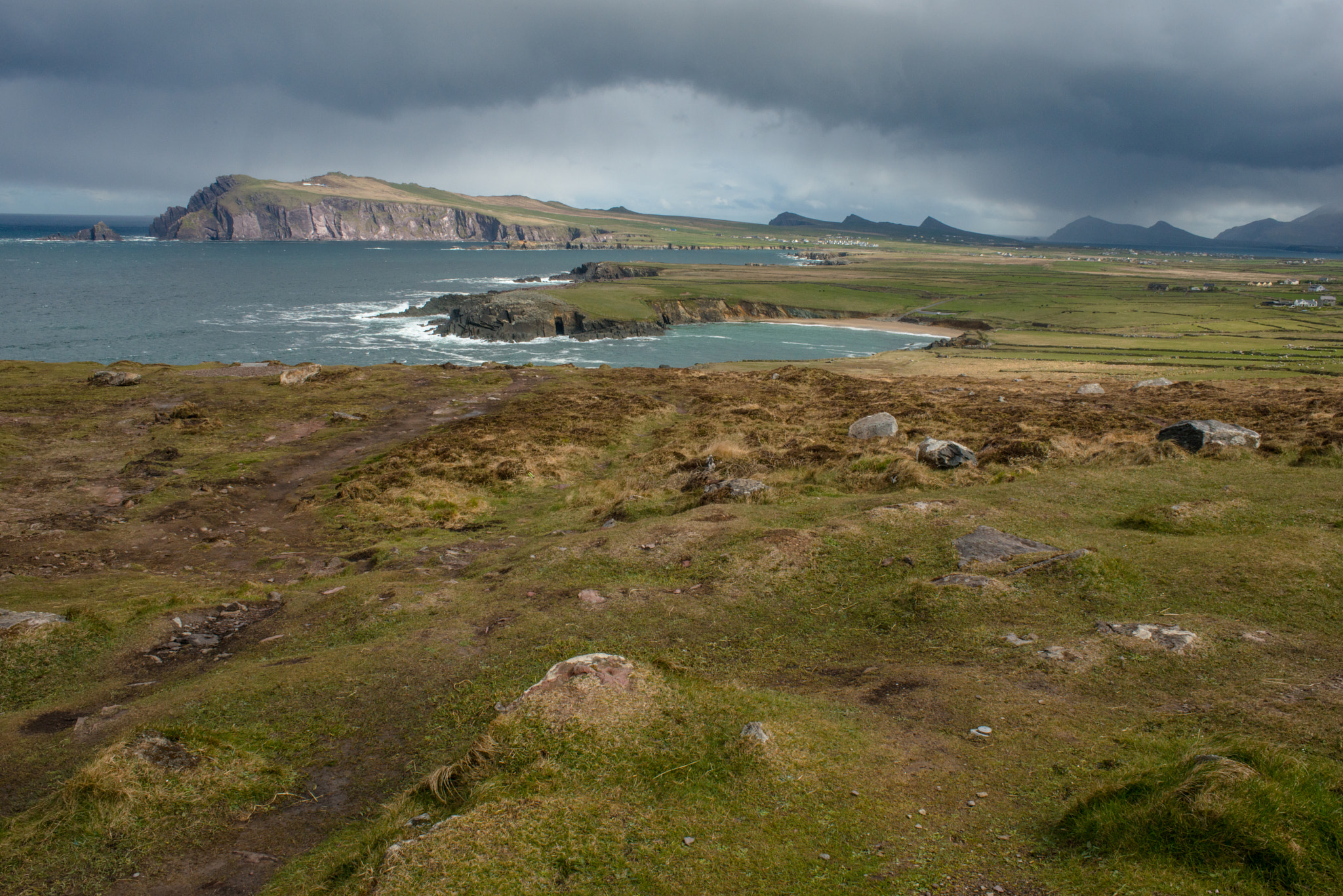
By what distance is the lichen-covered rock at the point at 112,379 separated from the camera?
48.3 m

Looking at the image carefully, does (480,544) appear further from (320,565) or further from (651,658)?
(651,658)

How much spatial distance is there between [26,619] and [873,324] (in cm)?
12933

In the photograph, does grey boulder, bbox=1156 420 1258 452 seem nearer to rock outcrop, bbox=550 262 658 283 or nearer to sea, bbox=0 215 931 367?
sea, bbox=0 215 931 367

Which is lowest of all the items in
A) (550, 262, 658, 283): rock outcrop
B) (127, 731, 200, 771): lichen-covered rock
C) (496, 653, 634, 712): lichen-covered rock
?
(127, 731, 200, 771): lichen-covered rock

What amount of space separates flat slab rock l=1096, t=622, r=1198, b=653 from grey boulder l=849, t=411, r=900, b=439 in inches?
786

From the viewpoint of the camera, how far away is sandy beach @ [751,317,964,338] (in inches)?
4734

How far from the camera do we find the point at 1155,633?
11.7m

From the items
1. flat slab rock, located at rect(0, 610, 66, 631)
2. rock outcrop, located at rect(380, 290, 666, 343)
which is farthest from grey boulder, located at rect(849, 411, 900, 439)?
rock outcrop, located at rect(380, 290, 666, 343)

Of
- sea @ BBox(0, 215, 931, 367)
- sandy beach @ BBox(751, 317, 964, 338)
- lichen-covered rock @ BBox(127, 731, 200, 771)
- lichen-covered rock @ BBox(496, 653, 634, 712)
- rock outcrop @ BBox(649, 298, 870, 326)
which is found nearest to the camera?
lichen-covered rock @ BBox(127, 731, 200, 771)

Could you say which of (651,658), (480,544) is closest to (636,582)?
(651,658)

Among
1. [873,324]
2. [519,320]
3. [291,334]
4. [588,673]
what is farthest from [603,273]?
[588,673]

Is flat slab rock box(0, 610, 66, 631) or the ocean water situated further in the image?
the ocean water

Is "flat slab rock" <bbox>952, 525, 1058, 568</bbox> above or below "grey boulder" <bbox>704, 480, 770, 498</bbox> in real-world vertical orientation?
above

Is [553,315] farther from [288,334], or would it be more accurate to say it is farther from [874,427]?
[874,427]
